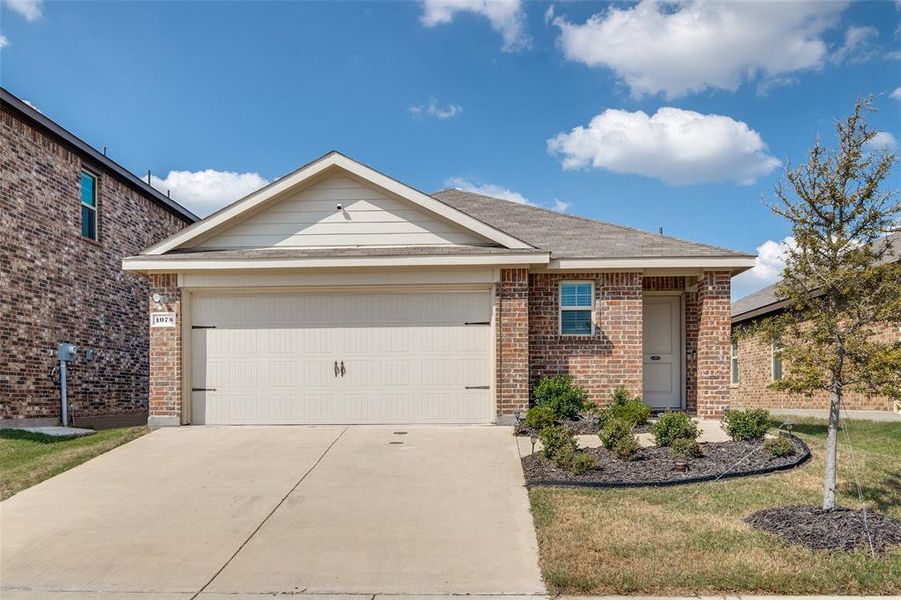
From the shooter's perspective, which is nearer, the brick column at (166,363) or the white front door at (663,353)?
the brick column at (166,363)

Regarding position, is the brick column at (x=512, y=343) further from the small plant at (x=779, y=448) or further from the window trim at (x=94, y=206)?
the window trim at (x=94, y=206)

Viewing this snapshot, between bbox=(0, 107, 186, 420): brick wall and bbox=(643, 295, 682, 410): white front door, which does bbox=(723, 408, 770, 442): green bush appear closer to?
bbox=(643, 295, 682, 410): white front door

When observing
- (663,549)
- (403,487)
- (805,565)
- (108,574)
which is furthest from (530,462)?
(108,574)

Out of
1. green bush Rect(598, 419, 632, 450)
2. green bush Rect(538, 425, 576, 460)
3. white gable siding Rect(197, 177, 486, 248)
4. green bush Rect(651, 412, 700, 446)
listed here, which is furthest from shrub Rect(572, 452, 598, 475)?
white gable siding Rect(197, 177, 486, 248)

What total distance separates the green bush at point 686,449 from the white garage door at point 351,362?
3596mm

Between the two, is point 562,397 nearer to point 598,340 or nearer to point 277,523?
point 598,340

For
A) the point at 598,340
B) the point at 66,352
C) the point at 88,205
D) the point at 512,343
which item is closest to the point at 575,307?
the point at 598,340

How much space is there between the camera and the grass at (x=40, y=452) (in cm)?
830

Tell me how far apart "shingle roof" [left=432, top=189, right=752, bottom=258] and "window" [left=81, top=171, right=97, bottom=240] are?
7.87 metres

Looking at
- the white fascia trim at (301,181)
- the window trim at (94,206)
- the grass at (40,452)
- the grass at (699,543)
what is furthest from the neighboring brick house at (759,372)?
the window trim at (94,206)

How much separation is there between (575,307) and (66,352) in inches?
393

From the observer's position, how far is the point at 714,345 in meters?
12.1

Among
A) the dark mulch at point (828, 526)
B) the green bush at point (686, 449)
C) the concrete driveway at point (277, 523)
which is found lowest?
the concrete driveway at point (277, 523)

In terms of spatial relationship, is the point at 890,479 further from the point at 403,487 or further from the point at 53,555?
the point at 53,555
